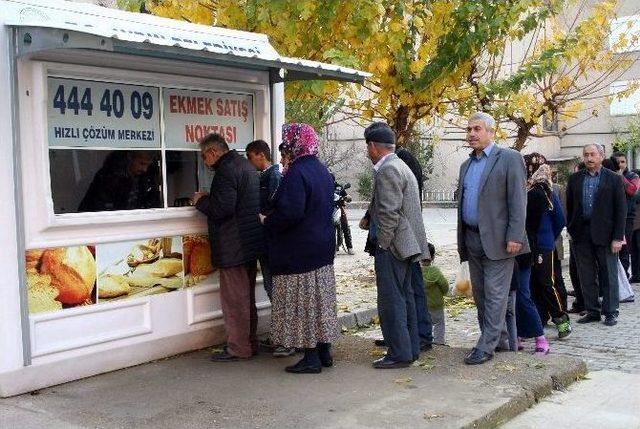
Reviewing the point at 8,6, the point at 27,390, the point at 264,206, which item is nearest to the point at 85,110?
the point at 8,6

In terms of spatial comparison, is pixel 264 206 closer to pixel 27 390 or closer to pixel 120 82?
pixel 120 82

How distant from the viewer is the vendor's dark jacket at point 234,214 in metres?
6.46

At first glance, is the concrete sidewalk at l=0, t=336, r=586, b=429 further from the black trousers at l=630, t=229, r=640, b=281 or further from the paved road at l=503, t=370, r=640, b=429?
the black trousers at l=630, t=229, r=640, b=281

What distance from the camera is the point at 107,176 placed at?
243 inches

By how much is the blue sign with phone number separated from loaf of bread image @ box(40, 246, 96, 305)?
2.61 feet

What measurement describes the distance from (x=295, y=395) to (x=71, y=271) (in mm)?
1849

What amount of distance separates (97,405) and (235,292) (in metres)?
1.64

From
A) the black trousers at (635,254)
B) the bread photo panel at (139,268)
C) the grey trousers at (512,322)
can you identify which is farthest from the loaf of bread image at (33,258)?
the black trousers at (635,254)

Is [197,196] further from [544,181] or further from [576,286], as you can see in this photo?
[576,286]

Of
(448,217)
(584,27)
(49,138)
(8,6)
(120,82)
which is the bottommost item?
(448,217)

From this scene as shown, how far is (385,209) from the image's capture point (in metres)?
6.10

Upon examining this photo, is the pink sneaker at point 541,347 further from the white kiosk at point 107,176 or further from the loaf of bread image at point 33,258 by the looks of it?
the loaf of bread image at point 33,258

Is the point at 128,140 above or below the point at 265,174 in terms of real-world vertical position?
above

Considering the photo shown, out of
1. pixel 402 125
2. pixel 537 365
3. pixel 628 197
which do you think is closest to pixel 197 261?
pixel 537 365
